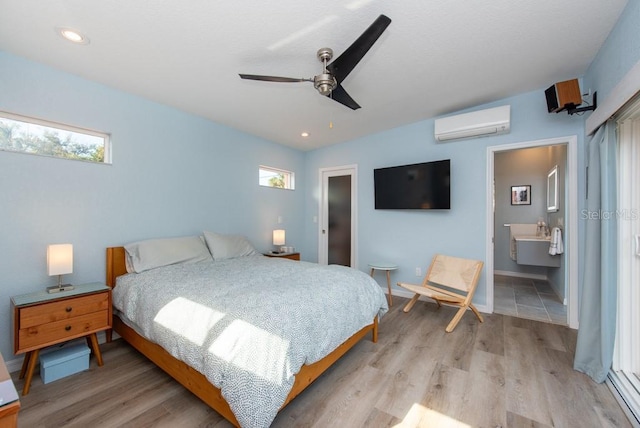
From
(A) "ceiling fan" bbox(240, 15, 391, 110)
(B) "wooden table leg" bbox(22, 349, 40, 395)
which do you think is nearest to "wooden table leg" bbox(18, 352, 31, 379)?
(B) "wooden table leg" bbox(22, 349, 40, 395)

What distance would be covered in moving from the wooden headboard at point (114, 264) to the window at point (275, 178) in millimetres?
2130

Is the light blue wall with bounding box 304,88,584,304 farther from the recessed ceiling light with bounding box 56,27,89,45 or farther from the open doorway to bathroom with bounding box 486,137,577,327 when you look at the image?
the recessed ceiling light with bounding box 56,27,89,45

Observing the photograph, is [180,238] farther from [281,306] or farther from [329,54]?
[329,54]

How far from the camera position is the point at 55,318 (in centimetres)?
199

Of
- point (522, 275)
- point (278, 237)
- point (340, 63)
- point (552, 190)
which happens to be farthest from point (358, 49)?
point (522, 275)

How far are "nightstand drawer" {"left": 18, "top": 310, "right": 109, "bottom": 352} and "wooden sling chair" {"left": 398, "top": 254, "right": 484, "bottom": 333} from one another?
3.03 meters

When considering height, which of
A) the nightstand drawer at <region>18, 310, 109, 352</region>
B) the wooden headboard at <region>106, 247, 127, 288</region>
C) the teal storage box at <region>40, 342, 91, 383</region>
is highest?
the wooden headboard at <region>106, 247, 127, 288</region>

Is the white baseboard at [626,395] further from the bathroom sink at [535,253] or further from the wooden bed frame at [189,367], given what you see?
the bathroom sink at [535,253]

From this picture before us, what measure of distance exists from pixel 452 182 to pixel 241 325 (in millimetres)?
3225

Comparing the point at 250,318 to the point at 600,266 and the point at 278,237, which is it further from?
the point at 278,237

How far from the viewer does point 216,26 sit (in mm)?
1884

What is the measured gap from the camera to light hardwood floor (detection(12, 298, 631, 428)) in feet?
5.29

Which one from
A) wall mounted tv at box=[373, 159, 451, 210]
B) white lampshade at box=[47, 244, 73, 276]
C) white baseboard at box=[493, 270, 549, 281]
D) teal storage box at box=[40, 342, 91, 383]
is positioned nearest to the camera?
teal storage box at box=[40, 342, 91, 383]

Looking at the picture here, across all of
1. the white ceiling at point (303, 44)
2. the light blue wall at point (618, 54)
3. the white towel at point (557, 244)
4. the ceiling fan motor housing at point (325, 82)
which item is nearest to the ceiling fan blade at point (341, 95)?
the ceiling fan motor housing at point (325, 82)
